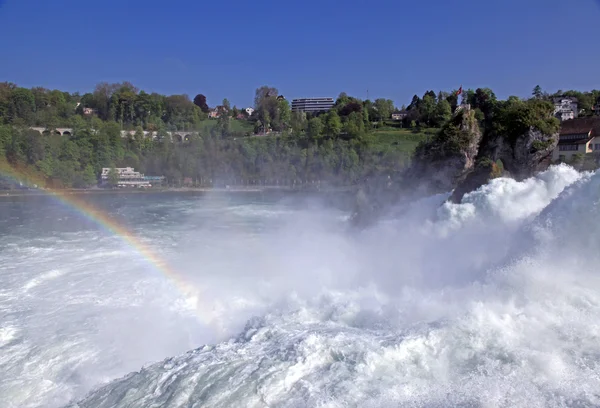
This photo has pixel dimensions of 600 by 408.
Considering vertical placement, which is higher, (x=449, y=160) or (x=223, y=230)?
(x=449, y=160)

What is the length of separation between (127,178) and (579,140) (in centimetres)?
4486

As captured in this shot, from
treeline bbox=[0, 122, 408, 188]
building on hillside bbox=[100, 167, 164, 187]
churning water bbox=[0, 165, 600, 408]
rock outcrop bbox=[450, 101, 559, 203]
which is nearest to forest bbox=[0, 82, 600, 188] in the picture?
treeline bbox=[0, 122, 408, 188]

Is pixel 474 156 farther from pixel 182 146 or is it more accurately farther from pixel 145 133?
pixel 145 133

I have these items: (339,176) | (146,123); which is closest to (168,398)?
(339,176)

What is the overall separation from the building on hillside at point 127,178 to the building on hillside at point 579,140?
42.3m

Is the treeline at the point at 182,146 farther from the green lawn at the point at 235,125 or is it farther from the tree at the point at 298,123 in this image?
the green lawn at the point at 235,125

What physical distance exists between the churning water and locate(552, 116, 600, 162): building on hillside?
1166 cm

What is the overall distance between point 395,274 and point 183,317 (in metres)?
4.91

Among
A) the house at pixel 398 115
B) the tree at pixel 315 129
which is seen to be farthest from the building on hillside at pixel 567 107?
the tree at pixel 315 129

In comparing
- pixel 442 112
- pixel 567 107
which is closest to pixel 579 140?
pixel 442 112

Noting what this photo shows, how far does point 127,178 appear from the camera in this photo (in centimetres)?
5191

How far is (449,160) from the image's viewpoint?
2023 cm

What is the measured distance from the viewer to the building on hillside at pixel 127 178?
167 ft

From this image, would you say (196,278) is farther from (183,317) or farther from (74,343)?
(74,343)
